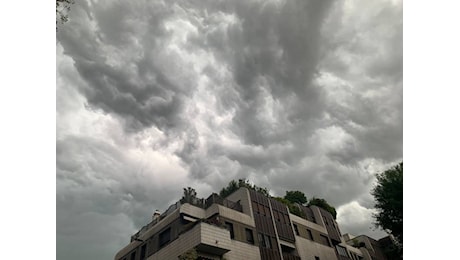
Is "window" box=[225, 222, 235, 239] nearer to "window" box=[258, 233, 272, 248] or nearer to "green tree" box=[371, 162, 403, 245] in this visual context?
"window" box=[258, 233, 272, 248]

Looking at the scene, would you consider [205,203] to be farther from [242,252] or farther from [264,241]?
[264,241]

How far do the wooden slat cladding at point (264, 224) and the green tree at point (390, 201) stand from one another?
29.0 feet

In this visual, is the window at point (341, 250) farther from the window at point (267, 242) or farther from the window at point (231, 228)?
the window at point (231, 228)

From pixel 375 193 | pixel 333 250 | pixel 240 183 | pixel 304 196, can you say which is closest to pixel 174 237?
pixel 240 183

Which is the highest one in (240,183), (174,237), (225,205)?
(240,183)

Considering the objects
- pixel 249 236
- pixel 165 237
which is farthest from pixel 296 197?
pixel 165 237

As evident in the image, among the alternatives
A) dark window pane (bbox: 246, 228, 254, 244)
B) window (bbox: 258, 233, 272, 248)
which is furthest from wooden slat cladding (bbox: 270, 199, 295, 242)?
dark window pane (bbox: 246, 228, 254, 244)

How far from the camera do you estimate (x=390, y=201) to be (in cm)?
1975
